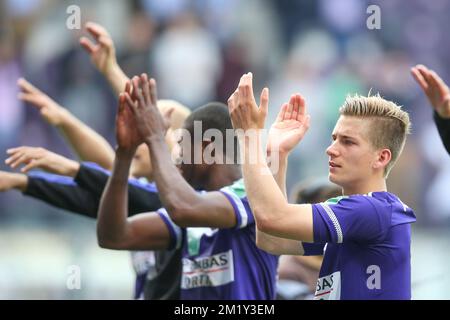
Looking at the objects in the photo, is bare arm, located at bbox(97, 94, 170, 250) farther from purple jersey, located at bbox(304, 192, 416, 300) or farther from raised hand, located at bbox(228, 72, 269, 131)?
purple jersey, located at bbox(304, 192, 416, 300)

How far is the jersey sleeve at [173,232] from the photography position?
532cm

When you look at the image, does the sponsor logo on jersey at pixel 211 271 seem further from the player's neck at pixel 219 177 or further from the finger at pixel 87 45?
the finger at pixel 87 45

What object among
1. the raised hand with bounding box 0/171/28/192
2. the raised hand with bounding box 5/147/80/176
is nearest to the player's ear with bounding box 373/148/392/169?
the raised hand with bounding box 5/147/80/176

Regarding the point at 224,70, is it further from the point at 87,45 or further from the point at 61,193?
the point at 61,193

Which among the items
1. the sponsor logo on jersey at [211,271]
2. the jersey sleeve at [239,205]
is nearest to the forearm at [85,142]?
the sponsor logo on jersey at [211,271]

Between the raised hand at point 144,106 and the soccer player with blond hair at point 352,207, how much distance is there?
61cm

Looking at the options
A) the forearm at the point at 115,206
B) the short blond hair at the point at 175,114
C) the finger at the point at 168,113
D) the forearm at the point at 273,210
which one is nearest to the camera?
the forearm at the point at 273,210

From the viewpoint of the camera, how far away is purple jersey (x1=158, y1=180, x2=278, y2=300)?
5.18 m

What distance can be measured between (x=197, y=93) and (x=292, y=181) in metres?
1.61

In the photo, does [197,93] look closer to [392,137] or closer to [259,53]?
[259,53]

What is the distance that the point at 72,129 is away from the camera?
6.18 metres

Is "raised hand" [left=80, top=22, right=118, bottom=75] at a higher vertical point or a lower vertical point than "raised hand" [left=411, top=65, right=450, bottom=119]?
higher

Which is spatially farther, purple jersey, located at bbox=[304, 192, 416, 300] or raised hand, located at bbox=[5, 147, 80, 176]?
raised hand, located at bbox=[5, 147, 80, 176]

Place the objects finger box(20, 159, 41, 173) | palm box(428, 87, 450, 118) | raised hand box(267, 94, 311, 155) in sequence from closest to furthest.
A: raised hand box(267, 94, 311, 155), palm box(428, 87, 450, 118), finger box(20, 159, 41, 173)
